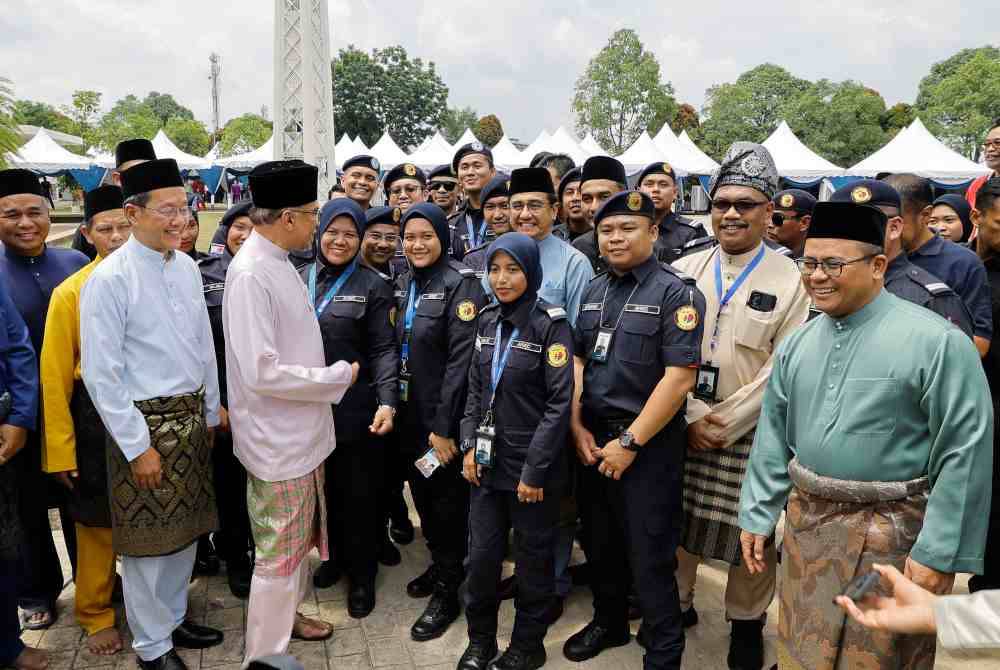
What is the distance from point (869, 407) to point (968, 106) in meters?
47.2

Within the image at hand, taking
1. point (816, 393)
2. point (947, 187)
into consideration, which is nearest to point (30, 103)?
point (947, 187)

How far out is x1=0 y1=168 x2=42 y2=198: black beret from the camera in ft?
11.1

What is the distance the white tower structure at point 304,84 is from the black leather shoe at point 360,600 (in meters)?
12.5

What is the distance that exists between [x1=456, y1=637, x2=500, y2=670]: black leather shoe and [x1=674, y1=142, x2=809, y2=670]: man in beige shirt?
1.12 meters

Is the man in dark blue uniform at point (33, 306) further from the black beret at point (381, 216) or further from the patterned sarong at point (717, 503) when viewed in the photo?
the patterned sarong at point (717, 503)

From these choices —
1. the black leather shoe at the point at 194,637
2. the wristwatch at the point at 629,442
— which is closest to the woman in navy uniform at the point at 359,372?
the black leather shoe at the point at 194,637

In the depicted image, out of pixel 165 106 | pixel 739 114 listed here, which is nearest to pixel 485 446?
pixel 739 114

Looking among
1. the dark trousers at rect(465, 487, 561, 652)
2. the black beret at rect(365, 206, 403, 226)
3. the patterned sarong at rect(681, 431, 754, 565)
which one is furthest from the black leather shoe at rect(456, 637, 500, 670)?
the black beret at rect(365, 206, 403, 226)

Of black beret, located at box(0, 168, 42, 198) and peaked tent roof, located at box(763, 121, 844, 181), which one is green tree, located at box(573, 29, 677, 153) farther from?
black beret, located at box(0, 168, 42, 198)

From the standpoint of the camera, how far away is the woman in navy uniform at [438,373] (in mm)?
3510

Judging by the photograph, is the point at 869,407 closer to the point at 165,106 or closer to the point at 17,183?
the point at 17,183

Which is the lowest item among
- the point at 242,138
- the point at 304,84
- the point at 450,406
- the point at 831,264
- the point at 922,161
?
the point at 450,406

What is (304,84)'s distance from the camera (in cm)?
1491

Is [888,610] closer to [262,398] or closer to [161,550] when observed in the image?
[262,398]
